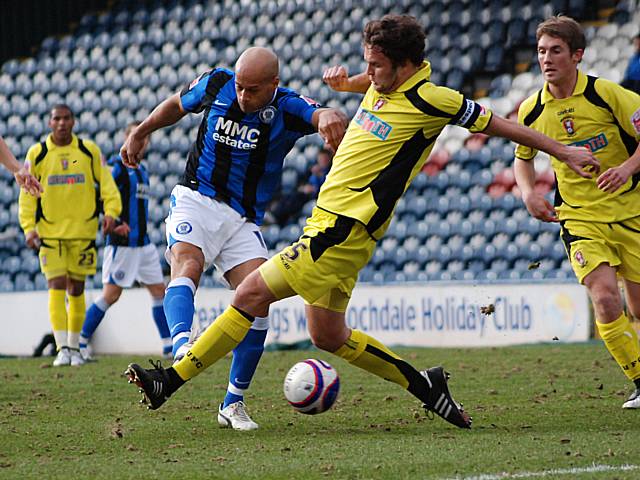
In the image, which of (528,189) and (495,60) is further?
(495,60)

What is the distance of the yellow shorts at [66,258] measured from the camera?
1127cm

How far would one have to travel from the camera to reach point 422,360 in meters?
10.8

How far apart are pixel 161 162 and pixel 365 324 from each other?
5.56 m

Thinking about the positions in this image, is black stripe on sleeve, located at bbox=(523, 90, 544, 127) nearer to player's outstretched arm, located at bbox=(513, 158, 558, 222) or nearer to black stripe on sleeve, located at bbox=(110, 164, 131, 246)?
player's outstretched arm, located at bbox=(513, 158, 558, 222)

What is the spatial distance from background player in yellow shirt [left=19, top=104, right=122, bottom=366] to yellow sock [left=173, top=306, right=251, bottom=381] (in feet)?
19.7

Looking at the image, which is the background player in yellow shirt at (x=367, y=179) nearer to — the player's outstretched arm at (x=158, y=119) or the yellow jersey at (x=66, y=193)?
the player's outstretched arm at (x=158, y=119)

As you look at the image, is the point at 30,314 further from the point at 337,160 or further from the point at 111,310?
the point at 337,160

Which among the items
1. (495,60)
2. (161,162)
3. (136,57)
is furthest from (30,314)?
(495,60)

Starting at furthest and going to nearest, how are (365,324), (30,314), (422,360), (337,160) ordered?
1. (30,314)
2. (365,324)
3. (422,360)
4. (337,160)

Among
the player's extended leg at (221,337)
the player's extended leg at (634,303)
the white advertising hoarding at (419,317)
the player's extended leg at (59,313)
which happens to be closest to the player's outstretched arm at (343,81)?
the player's extended leg at (221,337)

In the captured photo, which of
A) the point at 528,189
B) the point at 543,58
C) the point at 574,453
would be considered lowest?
the point at 574,453

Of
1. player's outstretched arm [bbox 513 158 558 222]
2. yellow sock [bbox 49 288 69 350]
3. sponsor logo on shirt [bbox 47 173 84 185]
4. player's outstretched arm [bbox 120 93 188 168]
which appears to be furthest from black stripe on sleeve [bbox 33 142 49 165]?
player's outstretched arm [bbox 513 158 558 222]

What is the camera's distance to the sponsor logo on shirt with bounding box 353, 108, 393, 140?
17.8ft

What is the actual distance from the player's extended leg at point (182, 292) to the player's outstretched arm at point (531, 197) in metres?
1.91
